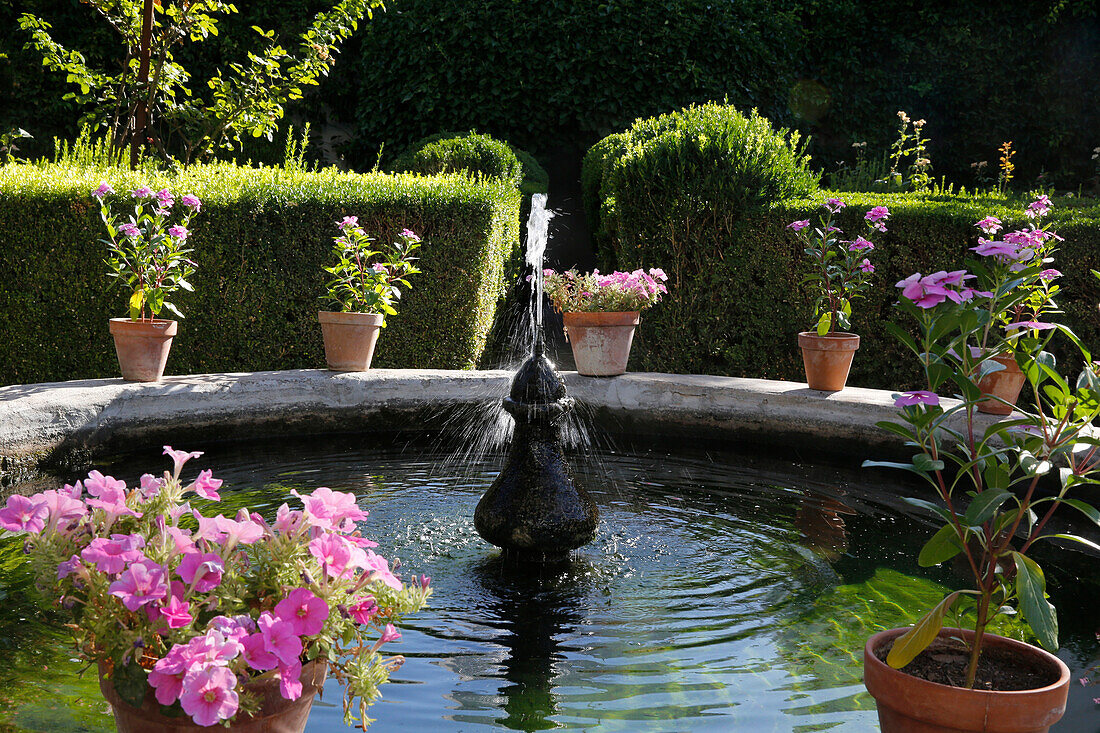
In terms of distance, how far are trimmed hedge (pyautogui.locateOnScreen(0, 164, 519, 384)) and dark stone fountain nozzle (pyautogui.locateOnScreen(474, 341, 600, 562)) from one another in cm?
357

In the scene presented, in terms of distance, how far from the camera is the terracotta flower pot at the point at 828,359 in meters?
5.54

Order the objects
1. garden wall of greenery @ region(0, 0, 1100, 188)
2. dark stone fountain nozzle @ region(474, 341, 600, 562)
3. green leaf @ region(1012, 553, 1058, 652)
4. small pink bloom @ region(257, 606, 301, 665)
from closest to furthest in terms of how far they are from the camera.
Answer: small pink bloom @ region(257, 606, 301, 665) → green leaf @ region(1012, 553, 1058, 652) → dark stone fountain nozzle @ region(474, 341, 600, 562) → garden wall of greenery @ region(0, 0, 1100, 188)

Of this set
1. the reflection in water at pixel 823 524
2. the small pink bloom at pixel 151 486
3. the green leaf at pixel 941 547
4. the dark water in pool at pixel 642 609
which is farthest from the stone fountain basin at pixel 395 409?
the small pink bloom at pixel 151 486

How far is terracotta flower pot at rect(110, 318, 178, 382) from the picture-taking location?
5.39 metres

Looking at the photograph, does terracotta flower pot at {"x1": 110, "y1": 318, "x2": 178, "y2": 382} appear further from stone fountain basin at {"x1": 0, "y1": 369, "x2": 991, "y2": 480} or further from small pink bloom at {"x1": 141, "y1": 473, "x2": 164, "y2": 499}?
small pink bloom at {"x1": 141, "y1": 473, "x2": 164, "y2": 499}

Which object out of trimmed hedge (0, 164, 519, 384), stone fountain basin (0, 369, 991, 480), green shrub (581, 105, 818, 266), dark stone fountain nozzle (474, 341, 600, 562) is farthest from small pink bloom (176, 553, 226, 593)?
green shrub (581, 105, 818, 266)

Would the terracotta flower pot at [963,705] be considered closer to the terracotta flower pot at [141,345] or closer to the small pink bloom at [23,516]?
the small pink bloom at [23,516]

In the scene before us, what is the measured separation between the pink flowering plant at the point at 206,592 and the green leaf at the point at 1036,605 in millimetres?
1139

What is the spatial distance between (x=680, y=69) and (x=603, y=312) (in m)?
7.62

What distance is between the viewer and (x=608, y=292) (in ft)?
19.9

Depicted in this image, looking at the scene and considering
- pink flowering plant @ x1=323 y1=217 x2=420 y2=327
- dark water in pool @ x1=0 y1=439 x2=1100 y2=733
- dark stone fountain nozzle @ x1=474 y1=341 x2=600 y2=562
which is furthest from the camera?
pink flowering plant @ x1=323 y1=217 x2=420 y2=327

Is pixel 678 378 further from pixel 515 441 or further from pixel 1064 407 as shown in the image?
pixel 1064 407

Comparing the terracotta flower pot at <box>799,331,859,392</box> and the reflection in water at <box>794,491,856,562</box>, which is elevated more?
the terracotta flower pot at <box>799,331,859,392</box>

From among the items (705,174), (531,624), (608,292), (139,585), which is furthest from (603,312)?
(139,585)
